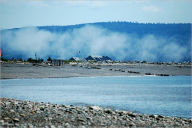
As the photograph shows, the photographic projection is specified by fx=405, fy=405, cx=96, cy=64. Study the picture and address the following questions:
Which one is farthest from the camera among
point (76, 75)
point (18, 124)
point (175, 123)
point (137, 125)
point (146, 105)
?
point (76, 75)

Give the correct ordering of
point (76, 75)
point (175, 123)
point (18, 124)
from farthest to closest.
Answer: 1. point (76, 75)
2. point (175, 123)
3. point (18, 124)

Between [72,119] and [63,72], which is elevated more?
[72,119]

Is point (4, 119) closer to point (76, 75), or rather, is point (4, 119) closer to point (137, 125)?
point (137, 125)

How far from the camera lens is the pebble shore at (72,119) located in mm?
17375

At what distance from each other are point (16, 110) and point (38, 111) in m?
1.06

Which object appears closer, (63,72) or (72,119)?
(72,119)

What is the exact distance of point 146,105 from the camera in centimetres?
3164

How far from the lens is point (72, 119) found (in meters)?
18.3

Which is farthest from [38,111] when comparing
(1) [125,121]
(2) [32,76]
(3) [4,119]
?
(2) [32,76]

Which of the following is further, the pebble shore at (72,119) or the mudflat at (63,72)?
the mudflat at (63,72)

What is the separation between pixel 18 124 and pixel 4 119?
45.7 inches

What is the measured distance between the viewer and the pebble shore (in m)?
17.4

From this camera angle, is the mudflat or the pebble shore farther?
the mudflat

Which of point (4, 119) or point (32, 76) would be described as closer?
point (4, 119)
